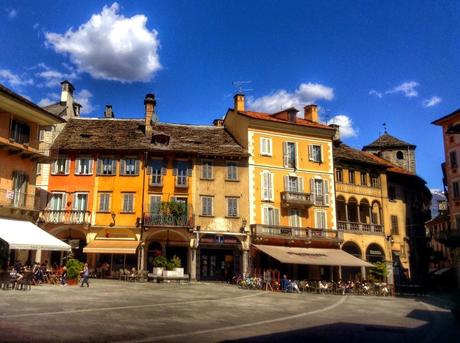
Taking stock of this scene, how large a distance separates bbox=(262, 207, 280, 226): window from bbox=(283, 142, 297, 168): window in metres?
4.11

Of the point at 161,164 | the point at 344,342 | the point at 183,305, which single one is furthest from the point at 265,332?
the point at 161,164

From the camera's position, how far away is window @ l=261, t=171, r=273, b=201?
37281mm

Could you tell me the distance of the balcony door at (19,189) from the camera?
94.3 ft

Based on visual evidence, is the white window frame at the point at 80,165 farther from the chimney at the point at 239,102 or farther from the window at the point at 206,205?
the chimney at the point at 239,102

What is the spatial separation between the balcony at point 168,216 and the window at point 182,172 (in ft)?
6.27

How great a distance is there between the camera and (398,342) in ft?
43.2

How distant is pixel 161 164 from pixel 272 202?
31.0ft

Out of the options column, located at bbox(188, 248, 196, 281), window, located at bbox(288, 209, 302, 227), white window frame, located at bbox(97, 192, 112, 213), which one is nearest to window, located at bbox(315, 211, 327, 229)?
window, located at bbox(288, 209, 302, 227)

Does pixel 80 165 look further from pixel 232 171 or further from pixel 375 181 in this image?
pixel 375 181

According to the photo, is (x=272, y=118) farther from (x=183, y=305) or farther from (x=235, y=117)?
(x=183, y=305)

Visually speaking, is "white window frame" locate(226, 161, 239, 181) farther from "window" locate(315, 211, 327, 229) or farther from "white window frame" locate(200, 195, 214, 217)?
"window" locate(315, 211, 327, 229)

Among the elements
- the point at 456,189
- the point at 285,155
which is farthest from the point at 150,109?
the point at 456,189

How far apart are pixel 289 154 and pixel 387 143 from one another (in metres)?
19.5

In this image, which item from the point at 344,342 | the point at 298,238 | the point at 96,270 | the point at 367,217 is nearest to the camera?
the point at 344,342
